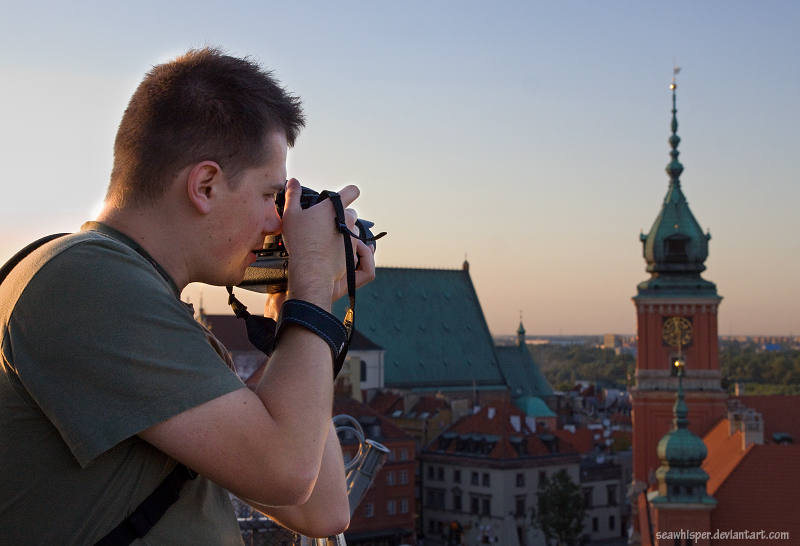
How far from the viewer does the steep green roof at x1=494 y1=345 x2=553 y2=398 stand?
6119 centimetres

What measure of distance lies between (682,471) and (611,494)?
17.8m

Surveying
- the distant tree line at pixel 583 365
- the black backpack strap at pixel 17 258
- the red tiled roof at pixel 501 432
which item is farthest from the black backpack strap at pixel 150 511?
the distant tree line at pixel 583 365

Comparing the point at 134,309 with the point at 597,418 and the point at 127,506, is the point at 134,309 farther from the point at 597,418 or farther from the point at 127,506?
the point at 597,418

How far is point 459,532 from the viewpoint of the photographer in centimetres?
4147

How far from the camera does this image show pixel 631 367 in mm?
133875

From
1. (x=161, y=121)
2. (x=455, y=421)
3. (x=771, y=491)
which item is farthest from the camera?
(x=455, y=421)

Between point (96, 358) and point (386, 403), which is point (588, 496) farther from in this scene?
point (96, 358)

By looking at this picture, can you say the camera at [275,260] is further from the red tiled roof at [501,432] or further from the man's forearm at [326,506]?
the red tiled roof at [501,432]

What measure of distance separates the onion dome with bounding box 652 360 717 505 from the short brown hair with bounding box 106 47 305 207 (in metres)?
29.3

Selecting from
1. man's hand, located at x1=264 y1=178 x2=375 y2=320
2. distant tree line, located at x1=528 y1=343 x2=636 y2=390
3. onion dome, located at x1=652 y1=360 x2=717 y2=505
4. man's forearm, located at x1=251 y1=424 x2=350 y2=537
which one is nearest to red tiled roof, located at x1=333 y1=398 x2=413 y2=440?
onion dome, located at x1=652 y1=360 x2=717 y2=505

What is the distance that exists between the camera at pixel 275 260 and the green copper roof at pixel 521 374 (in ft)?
192


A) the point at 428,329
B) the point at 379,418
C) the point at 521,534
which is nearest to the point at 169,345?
the point at 379,418

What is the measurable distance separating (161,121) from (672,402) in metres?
41.8

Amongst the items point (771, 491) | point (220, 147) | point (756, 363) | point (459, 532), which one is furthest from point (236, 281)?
point (756, 363)
